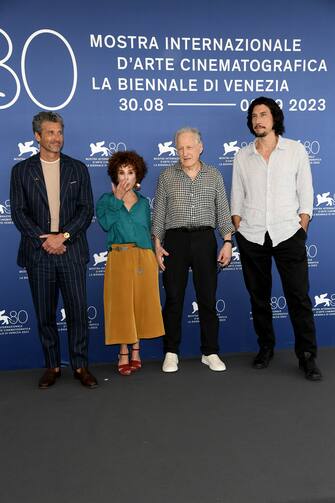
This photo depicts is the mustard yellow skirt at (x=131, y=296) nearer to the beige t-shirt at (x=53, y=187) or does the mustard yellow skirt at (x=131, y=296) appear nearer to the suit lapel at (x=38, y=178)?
the beige t-shirt at (x=53, y=187)

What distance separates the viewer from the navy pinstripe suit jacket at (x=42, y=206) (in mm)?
3295

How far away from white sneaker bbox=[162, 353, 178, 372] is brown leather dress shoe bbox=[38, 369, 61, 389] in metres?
0.77

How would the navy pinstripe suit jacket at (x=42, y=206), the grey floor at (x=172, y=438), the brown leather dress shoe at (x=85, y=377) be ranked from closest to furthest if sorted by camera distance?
the grey floor at (x=172, y=438), the navy pinstripe suit jacket at (x=42, y=206), the brown leather dress shoe at (x=85, y=377)

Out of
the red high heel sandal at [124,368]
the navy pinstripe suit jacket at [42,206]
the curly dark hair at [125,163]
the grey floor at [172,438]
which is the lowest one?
the grey floor at [172,438]

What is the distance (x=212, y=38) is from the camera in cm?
388

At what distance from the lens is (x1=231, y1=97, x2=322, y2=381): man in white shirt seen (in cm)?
351

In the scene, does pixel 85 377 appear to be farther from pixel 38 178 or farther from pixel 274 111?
pixel 274 111

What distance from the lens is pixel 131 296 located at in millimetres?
3570

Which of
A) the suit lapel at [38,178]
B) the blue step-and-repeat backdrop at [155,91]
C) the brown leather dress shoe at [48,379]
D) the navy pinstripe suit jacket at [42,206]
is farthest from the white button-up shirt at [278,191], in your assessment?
the brown leather dress shoe at [48,379]

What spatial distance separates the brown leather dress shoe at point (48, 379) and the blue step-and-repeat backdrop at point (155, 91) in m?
0.45

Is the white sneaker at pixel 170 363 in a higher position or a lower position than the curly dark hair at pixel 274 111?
lower

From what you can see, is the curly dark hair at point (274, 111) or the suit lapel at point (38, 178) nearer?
the suit lapel at point (38, 178)

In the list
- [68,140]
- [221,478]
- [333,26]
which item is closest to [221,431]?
[221,478]

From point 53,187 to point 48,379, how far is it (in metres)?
1.30
